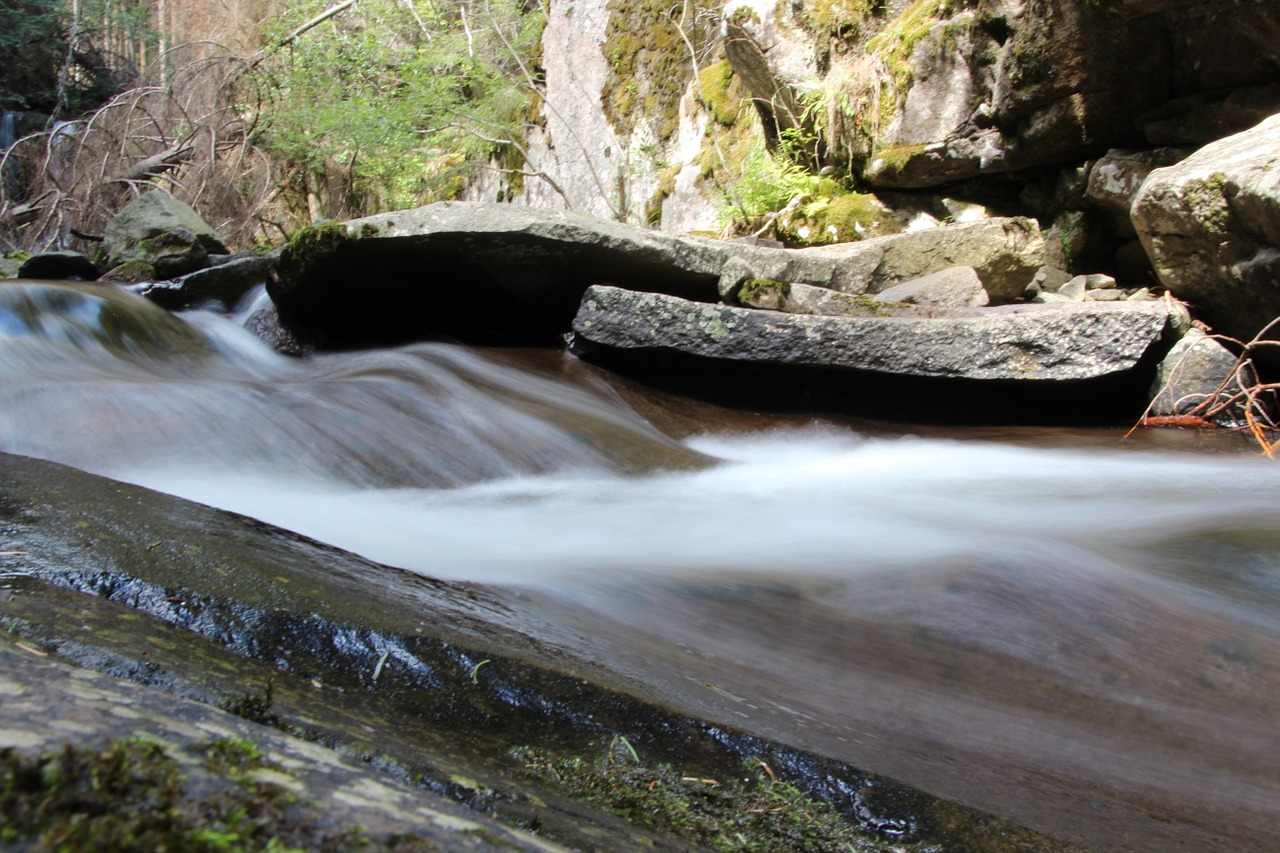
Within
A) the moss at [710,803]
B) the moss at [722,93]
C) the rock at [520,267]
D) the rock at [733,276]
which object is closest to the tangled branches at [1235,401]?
the rock at [520,267]

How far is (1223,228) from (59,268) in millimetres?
8250

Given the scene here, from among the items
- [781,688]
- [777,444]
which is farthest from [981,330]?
[781,688]

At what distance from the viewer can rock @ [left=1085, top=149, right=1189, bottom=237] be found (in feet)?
19.7

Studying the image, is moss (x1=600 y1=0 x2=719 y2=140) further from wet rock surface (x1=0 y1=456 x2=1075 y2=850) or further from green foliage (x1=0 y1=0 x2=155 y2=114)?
wet rock surface (x1=0 y1=456 x2=1075 y2=850)

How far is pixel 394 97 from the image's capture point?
14.1 metres

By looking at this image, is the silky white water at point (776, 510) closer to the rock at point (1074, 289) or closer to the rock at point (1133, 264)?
the rock at point (1074, 289)

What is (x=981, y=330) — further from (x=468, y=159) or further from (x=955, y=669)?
(x=468, y=159)

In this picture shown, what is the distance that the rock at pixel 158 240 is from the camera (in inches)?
314

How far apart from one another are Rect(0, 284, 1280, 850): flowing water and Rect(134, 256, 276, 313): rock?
3.67 feet

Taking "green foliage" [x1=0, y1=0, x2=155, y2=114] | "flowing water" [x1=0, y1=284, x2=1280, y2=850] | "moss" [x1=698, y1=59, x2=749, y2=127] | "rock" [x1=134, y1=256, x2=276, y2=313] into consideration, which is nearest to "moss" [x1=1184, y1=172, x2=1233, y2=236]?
"flowing water" [x1=0, y1=284, x2=1280, y2=850]

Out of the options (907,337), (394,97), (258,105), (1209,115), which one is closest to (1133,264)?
(1209,115)

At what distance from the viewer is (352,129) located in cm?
1305

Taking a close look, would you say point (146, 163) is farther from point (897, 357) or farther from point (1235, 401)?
point (1235, 401)

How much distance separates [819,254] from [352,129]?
9.40 metres
